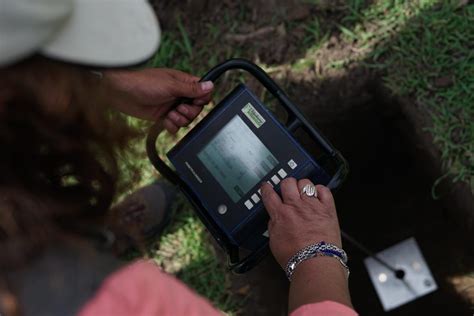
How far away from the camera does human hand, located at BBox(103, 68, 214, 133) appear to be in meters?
1.39

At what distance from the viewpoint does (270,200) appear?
53.0 inches

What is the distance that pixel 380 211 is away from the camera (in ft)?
6.98

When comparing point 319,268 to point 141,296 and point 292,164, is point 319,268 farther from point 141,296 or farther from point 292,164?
point 141,296

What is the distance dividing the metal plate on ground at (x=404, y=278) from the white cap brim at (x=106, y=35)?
148 cm

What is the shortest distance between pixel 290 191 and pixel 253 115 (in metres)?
0.23

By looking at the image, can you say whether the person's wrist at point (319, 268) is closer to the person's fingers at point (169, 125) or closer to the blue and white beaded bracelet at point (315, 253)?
the blue and white beaded bracelet at point (315, 253)

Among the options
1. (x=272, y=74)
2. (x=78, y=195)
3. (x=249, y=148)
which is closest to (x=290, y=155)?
(x=249, y=148)

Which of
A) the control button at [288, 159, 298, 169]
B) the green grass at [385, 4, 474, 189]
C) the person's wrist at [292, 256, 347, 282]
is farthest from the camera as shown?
the green grass at [385, 4, 474, 189]

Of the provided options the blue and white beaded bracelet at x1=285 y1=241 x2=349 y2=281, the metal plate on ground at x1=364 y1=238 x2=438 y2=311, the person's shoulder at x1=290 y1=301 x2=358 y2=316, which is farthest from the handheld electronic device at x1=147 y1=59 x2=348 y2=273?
the metal plate on ground at x1=364 y1=238 x2=438 y2=311

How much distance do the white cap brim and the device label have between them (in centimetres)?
55

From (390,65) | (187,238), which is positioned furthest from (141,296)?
(390,65)

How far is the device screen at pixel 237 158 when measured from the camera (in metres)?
1.42

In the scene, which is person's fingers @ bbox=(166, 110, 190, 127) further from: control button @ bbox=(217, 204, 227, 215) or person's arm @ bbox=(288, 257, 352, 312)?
person's arm @ bbox=(288, 257, 352, 312)

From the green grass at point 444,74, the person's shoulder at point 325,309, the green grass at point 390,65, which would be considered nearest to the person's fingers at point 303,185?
the person's shoulder at point 325,309
